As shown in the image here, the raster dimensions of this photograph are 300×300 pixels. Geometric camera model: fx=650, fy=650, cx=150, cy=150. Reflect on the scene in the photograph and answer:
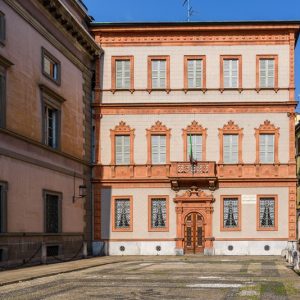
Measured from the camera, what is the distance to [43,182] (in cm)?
3172

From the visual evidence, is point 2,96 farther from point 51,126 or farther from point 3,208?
point 51,126

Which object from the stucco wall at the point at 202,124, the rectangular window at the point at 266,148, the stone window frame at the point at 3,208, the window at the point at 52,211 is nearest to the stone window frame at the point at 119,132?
the stucco wall at the point at 202,124

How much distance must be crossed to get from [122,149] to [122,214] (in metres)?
4.11

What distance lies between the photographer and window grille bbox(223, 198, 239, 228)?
1596 inches

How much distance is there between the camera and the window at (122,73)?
41531 millimetres

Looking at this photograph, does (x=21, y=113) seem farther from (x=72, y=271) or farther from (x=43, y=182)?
(x=72, y=271)

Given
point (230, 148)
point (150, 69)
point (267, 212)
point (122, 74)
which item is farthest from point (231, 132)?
point (122, 74)

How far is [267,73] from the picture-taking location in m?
41.2

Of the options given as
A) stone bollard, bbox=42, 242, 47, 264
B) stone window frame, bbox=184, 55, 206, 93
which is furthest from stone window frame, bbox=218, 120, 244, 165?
stone bollard, bbox=42, 242, 47, 264

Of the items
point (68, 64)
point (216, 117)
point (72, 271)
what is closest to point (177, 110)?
point (216, 117)

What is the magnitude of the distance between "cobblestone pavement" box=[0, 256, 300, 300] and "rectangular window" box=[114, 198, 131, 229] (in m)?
15.8

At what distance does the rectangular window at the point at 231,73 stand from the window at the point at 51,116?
11.7 metres

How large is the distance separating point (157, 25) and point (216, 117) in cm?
698

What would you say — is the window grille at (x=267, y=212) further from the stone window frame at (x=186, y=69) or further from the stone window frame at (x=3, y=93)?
the stone window frame at (x=3, y=93)
